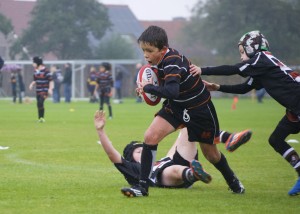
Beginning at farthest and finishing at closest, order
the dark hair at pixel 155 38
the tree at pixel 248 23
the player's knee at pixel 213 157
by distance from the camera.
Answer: the tree at pixel 248 23, the player's knee at pixel 213 157, the dark hair at pixel 155 38

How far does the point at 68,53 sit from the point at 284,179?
49.9 meters

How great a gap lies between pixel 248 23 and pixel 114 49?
14103mm

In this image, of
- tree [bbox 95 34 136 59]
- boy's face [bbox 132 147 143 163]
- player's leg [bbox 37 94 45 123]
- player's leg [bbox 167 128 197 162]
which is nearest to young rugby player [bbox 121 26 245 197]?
player's leg [bbox 167 128 197 162]

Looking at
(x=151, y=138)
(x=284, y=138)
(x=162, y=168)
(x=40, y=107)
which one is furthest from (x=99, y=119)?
(x=40, y=107)

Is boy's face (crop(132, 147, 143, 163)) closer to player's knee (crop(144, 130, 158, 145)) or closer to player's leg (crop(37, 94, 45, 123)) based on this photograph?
player's knee (crop(144, 130, 158, 145))

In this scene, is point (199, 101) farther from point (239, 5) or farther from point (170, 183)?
point (239, 5)

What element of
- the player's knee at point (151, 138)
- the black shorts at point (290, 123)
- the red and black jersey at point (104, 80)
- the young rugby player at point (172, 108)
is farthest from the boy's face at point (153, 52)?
the red and black jersey at point (104, 80)

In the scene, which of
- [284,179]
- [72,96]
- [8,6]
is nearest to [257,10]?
[72,96]

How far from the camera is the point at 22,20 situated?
56.7m

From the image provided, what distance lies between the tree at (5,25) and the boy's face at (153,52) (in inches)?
1723

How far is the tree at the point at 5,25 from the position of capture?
167ft

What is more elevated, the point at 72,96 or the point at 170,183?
the point at 170,183

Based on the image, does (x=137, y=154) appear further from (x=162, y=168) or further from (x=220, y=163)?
(x=220, y=163)

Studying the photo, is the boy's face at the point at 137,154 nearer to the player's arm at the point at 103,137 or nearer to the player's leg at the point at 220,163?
the player's arm at the point at 103,137
